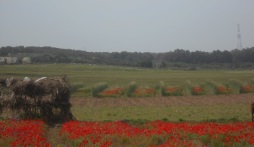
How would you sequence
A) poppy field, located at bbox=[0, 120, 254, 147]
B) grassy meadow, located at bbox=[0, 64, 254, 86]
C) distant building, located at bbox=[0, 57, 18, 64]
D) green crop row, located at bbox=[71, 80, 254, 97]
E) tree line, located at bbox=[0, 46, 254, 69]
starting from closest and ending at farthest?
poppy field, located at bbox=[0, 120, 254, 147], green crop row, located at bbox=[71, 80, 254, 97], grassy meadow, located at bbox=[0, 64, 254, 86], distant building, located at bbox=[0, 57, 18, 64], tree line, located at bbox=[0, 46, 254, 69]

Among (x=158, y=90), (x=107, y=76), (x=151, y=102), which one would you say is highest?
(x=107, y=76)

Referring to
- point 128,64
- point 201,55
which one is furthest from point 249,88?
point 201,55

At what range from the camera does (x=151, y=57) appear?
170m

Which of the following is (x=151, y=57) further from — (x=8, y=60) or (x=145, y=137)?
(x=145, y=137)

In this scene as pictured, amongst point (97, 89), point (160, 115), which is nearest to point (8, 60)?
point (97, 89)

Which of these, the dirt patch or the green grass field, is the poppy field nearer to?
the green grass field

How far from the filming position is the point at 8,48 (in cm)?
13775

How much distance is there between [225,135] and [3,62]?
9368 cm

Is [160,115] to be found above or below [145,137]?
below

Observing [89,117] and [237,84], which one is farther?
[237,84]

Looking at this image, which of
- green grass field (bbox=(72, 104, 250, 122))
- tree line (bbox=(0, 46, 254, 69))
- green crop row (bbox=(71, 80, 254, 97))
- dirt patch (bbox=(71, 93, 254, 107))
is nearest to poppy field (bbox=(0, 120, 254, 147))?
green grass field (bbox=(72, 104, 250, 122))

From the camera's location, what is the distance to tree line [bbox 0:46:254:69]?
431 ft

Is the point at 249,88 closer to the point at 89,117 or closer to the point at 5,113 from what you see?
the point at 89,117

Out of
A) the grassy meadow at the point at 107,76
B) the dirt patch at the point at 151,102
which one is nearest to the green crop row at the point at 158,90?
the dirt patch at the point at 151,102
